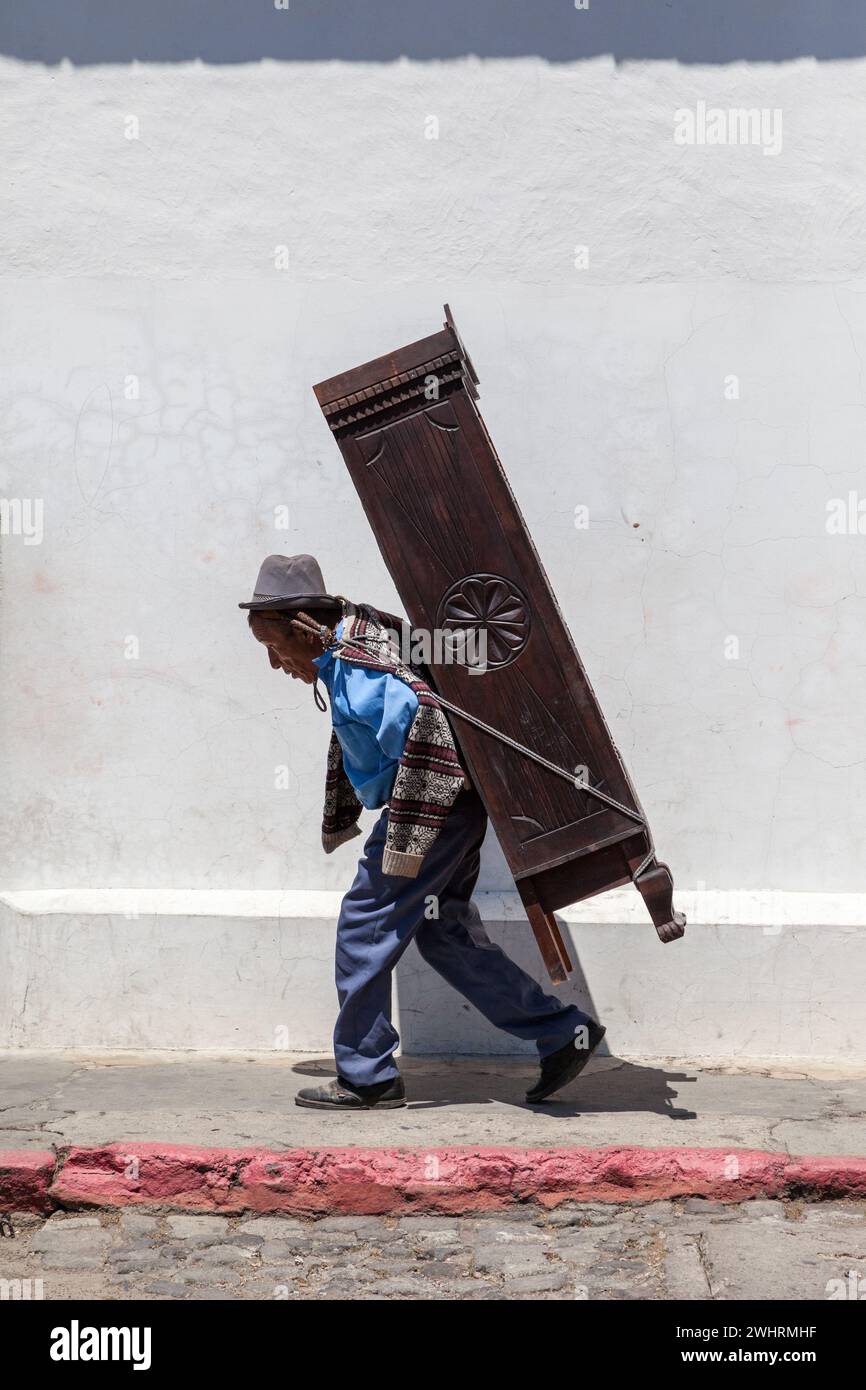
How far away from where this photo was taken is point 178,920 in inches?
203

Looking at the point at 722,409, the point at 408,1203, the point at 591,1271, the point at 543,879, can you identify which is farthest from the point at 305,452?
the point at 591,1271

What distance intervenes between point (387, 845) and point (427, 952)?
21.1 inches

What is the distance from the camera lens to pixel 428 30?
205 inches

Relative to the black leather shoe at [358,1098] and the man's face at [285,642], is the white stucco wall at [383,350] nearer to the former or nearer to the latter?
the man's face at [285,642]

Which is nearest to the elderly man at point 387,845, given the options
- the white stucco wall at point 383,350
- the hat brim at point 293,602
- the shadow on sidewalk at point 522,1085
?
the hat brim at point 293,602

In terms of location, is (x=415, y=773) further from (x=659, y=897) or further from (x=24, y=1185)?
(x=24, y=1185)

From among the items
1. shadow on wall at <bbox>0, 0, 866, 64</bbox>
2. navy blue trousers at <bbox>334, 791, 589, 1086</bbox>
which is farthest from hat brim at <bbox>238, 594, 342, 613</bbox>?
shadow on wall at <bbox>0, 0, 866, 64</bbox>

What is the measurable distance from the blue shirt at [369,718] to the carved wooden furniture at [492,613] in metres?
0.20

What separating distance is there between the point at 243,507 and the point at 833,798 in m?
2.32

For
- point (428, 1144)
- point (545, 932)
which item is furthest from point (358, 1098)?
point (545, 932)

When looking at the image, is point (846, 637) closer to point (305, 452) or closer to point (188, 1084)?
point (305, 452)

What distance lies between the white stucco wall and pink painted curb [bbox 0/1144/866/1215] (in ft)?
4.78
